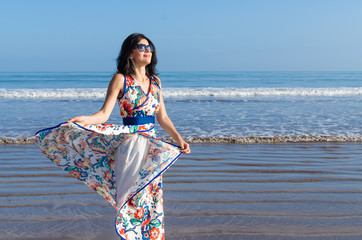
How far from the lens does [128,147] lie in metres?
2.79

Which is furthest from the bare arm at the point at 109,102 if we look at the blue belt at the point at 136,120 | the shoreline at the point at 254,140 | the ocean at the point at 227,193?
the shoreline at the point at 254,140

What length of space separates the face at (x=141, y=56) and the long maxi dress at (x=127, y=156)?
0.48ft

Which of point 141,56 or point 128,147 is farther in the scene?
point 141,56

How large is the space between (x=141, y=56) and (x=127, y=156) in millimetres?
736

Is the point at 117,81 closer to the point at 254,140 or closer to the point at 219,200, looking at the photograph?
the point at 219,200

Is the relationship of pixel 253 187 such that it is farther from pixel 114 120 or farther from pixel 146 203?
pixel 114 120

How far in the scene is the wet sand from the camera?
3.56 metres

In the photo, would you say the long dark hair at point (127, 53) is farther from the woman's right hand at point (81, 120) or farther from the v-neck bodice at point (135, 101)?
the woman's right hand at point (81, 120)

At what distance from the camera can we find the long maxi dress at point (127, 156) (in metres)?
2.79

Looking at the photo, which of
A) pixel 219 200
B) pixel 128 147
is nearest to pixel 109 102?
pixel 128 147

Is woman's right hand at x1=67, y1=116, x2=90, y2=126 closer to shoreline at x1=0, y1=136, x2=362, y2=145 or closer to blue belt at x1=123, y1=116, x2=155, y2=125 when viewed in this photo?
blue belt at x1=123, y1=116, x2=155, y2=125

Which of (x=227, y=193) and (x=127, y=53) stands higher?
(x=127, y=53)

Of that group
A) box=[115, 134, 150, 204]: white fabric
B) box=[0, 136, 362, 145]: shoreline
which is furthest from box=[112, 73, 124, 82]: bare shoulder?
box=[0, 136, 362, 145]: shoreline

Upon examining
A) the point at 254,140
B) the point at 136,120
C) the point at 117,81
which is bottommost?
the point at 254,140
